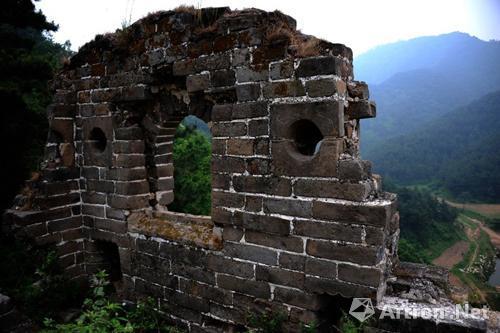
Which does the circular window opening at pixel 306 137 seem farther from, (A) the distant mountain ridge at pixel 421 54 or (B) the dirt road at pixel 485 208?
(A) the distant mountain ridge at pixel 421 54

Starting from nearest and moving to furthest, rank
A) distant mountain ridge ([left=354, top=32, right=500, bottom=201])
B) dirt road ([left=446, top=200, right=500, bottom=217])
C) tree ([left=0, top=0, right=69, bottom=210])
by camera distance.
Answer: tree ([left=0, top=0, right=69, bottom=210]) → dirt road ([left=446, top=200, right=500, bottom=217]) → distant mountain ridge ([left=354, top=32, right=500, bottom=201])

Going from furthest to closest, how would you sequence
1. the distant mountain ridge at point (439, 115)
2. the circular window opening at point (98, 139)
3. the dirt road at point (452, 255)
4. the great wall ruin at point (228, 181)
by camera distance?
the distant mountain ridge at point (439, 115)
the dirt road at point (452, 255)
the circular window opening at point (98, 139)
the great wall ruin at point (228, 181)

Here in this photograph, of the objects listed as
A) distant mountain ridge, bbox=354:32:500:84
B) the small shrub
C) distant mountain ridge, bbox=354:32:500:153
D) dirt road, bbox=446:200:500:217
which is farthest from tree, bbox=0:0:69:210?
distant mountain ridge, bbox=354:32:500:84

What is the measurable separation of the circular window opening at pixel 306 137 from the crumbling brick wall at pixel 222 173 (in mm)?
12

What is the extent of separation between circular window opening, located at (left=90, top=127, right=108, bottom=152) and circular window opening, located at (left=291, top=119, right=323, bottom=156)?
2679 mm

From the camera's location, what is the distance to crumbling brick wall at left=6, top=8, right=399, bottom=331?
271 cm

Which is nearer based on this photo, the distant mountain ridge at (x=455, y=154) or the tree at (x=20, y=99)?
the tree at (x=20, y=99)

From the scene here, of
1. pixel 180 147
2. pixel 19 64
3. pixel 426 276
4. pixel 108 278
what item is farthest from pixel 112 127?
pixel 180 147

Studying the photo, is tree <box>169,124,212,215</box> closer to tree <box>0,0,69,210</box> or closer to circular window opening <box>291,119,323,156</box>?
tree <box>0,0,69,210</box>

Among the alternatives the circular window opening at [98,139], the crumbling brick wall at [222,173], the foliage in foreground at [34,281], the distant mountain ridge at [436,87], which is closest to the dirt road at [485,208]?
the distant mountain ridge at [436,87]

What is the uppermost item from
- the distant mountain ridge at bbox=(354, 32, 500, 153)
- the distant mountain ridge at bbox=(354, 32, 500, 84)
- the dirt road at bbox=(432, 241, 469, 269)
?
the distant mountain ridge at bbox=(354, 32, 500, 84)

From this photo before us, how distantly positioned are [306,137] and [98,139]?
2.80 metres

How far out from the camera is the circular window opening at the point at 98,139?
4.45 metres

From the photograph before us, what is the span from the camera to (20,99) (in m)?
5.17
